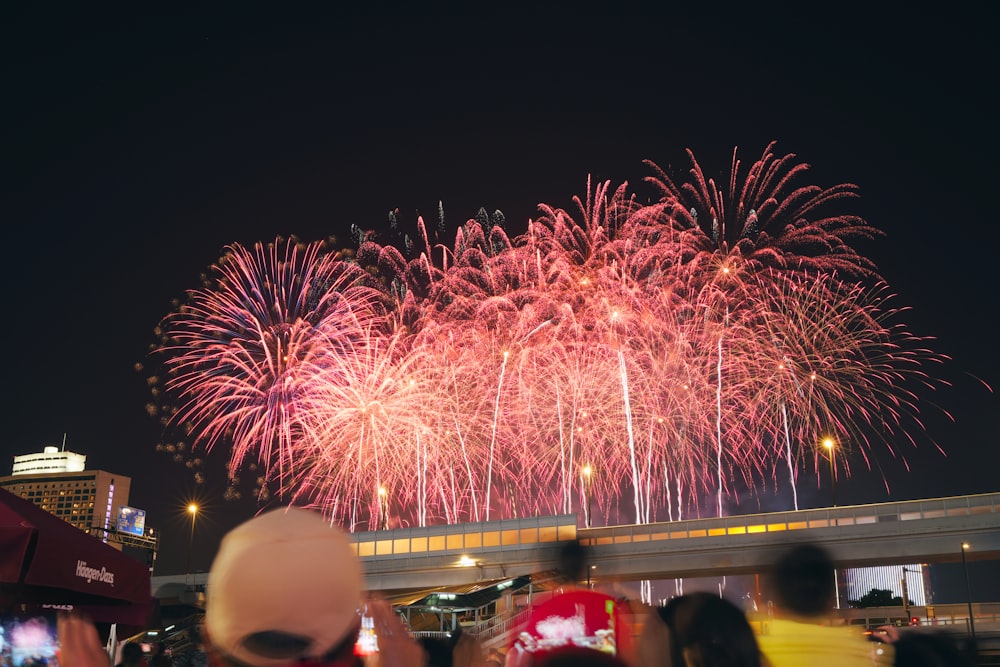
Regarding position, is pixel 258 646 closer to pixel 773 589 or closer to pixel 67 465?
pixel 773 589

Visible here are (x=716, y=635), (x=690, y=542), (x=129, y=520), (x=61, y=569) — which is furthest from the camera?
(x=129, y=520)

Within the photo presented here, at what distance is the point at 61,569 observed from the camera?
7.37 meters

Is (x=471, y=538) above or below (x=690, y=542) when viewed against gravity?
above

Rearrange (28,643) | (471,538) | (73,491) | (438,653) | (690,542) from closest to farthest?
(28,643), (438,653), (690,542), (471,538), (73,491)

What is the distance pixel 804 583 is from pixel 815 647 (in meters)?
0.40

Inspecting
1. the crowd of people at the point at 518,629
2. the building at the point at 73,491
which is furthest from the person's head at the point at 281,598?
the building at the point at 73,491

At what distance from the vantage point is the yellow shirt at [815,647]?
4625mm

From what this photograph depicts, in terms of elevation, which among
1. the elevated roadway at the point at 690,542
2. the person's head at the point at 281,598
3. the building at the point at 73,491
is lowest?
the elevated roadway at the point at 690,542

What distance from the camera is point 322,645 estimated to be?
8.22 feet

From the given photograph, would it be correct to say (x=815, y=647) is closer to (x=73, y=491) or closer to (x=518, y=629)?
(x=518, y=629)

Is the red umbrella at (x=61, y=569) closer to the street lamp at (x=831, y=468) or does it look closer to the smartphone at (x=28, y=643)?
the smartphone at (x=28, y=643)

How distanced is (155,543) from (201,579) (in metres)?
79.7

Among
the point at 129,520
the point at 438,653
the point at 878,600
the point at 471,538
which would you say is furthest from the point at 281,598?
the point at 129,520

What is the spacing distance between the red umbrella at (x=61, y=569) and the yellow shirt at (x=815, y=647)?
5261 millimetres
